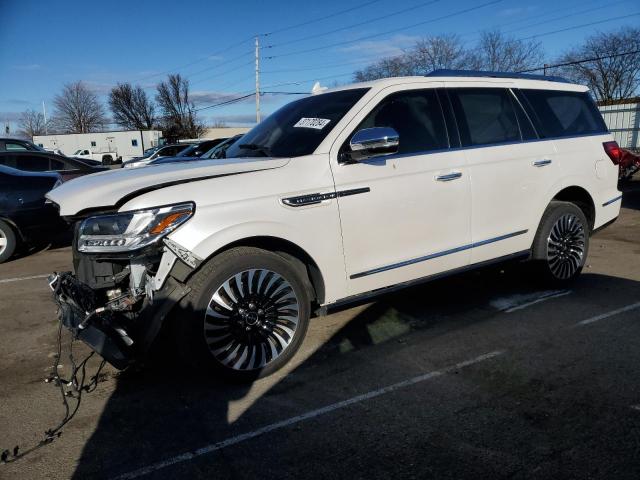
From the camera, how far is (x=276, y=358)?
11.7ft

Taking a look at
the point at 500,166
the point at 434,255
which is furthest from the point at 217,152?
the point at 500,166

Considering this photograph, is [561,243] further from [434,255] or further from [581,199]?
[434,255]

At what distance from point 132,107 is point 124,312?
89923 millimetres

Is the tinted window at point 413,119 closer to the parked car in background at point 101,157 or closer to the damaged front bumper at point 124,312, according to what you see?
the damaged front bumper at point 124,312

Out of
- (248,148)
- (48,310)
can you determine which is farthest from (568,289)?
(48,310)

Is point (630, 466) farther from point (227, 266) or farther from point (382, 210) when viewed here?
point (227, 266)

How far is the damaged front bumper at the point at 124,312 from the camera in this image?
3061mm

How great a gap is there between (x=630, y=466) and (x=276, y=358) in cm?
209

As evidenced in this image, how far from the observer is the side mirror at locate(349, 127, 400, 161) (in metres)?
3.55

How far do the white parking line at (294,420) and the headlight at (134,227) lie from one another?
3.86ft

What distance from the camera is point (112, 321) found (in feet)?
10.4

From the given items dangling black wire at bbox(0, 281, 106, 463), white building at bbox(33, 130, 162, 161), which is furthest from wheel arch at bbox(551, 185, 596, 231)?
white building at bbox(33, 130, 162, 161)

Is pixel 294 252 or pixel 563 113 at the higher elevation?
pixel 563 113

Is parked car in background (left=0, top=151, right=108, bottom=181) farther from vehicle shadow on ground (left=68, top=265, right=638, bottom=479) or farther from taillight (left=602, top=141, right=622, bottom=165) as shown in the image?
taillight (left=602, top=141, right=622, bottom=165)
